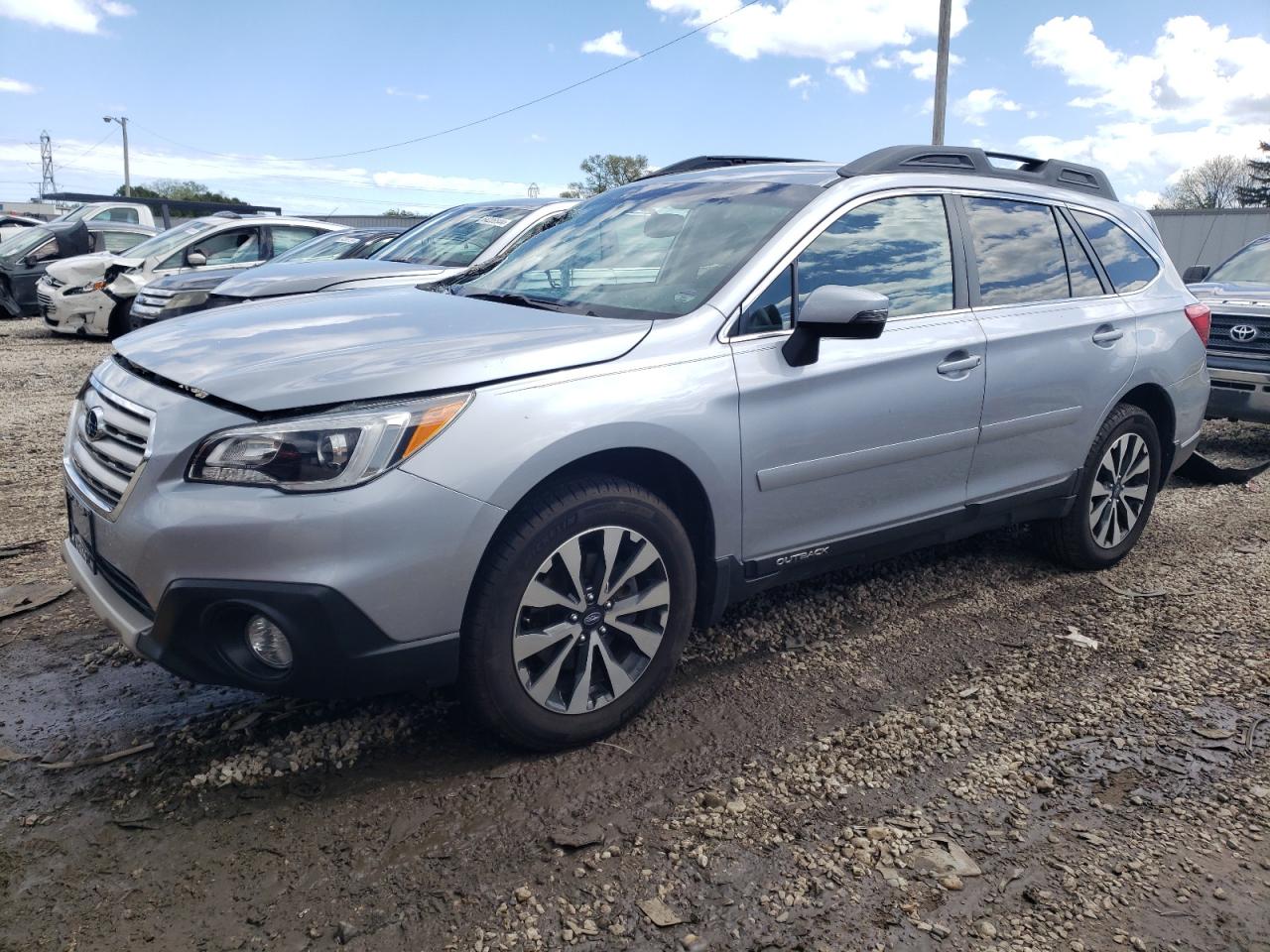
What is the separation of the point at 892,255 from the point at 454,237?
5150 millimetres

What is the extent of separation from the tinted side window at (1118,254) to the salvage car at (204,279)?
626 cm

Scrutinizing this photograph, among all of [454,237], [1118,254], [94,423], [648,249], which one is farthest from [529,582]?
[454,237]

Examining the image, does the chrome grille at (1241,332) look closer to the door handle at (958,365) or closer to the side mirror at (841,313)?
the door handle at (958,365)

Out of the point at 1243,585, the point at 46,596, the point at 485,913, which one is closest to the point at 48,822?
the point at 485,913

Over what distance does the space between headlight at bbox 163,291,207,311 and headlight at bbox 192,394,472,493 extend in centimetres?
687

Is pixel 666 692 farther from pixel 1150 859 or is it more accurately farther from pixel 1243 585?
pixel 1243 585

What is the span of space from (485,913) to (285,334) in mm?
1756

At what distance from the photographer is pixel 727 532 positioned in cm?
319

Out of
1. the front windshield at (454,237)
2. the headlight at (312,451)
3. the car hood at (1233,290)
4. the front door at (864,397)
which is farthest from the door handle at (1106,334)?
the front windshield at (454,237)

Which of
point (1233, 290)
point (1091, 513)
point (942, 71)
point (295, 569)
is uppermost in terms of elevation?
point (942, 71)

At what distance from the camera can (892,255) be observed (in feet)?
12.2

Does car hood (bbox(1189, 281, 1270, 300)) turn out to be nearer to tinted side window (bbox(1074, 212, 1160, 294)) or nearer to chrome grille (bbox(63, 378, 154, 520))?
tinted side window (bbox(1074, 212, 1160, 294))

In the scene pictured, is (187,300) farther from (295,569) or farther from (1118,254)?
(1118,254)

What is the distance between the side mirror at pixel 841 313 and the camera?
122 inches
